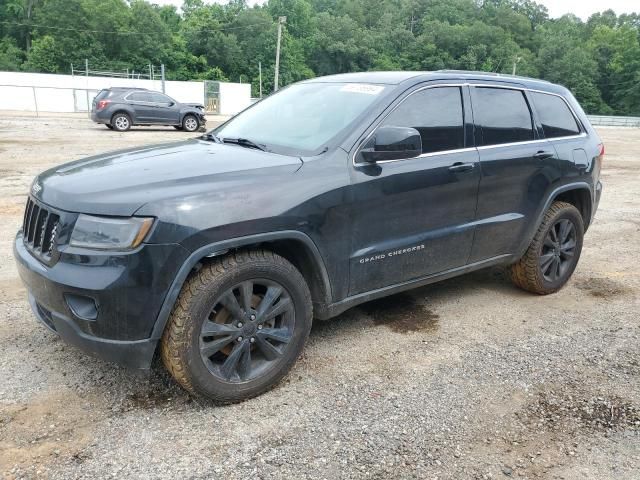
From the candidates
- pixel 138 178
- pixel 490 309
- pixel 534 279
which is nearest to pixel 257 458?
pixel 138 178

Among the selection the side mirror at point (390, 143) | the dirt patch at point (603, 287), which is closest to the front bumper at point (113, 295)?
the side mirror at point (390, 143)

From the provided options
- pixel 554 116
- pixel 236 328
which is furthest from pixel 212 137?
pixel 554 116

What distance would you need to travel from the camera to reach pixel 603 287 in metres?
5.11

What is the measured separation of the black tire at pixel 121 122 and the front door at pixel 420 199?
17743mm

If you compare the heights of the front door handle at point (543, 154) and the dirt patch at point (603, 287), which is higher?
the front door handle at point (543, 154)

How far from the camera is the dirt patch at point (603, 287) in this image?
492 cm

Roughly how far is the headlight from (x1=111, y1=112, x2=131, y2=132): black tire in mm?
18314

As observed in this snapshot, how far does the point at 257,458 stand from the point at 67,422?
40.1 inches

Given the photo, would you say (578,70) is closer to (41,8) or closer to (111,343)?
(41,8)

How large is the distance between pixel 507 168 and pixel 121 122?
1796 centimetres

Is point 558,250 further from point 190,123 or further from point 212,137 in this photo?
point 190,123

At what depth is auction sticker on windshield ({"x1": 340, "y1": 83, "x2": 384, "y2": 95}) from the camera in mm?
3652

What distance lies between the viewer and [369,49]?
82875 mm

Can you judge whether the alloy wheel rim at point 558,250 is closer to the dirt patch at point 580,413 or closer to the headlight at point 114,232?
the dirt patch at point 580,413
